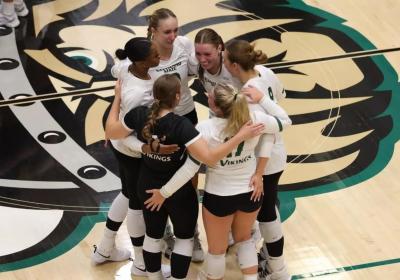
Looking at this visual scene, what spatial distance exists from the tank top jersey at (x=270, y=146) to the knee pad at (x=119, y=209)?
2.87ft

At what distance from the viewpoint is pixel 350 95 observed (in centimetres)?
654

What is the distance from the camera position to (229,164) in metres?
4.18

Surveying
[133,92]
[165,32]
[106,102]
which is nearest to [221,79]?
[165,32]

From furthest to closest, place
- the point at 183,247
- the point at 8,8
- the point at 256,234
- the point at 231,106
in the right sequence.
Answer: the point at 8,8 < the point at 256,234 < the point at 183,247 < the point at 231,106

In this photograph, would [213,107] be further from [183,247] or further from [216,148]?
[183,247]

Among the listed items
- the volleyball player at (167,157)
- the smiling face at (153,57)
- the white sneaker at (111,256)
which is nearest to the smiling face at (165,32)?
the smiling face at (153,57)

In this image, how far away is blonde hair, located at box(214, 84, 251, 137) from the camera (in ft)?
13.3

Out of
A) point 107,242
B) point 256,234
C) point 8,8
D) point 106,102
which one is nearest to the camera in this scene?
point 107,242

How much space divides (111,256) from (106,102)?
5.97 feet

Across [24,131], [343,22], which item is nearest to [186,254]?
[24,131]

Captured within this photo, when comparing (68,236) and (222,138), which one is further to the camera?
(68,236)

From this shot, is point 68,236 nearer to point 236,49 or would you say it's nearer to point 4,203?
point 4,203

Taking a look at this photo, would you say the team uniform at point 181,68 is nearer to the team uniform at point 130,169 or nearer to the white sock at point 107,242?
the team uniform at point 130,169

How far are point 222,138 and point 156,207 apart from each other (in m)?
0.52
